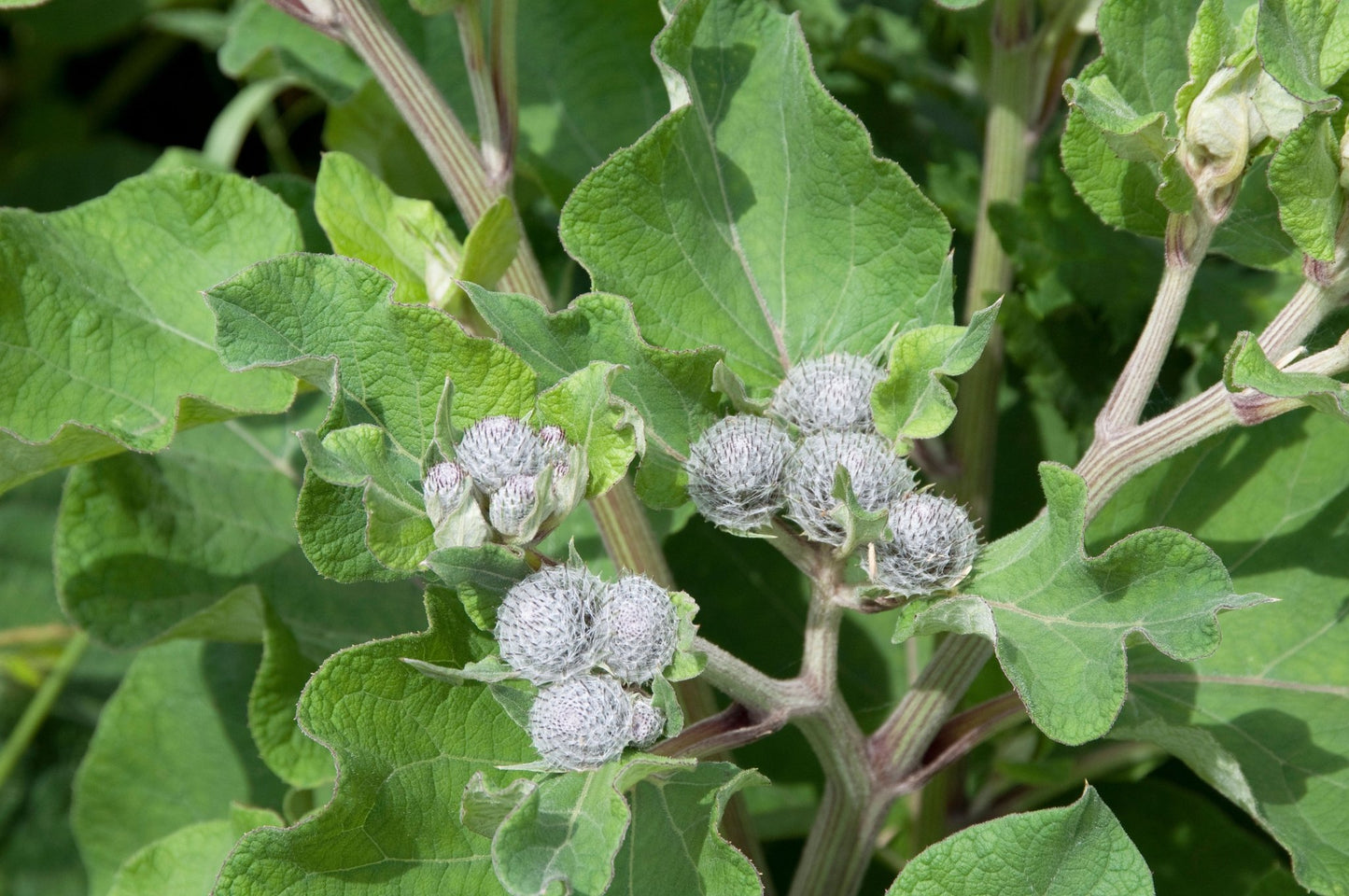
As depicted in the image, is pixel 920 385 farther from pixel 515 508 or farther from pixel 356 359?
pixel 356 359

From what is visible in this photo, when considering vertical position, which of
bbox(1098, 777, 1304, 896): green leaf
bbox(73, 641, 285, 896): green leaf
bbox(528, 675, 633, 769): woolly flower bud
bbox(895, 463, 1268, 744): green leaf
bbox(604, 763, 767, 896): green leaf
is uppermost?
bbox(528, 675, 633, 769): woolly flower bud

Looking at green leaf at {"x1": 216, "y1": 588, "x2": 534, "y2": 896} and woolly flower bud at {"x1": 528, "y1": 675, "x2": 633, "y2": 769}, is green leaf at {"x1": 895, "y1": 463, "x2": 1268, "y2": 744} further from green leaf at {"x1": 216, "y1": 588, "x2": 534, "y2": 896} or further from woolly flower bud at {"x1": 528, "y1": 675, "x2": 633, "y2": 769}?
green leaf at {"x1": 216, "y1": 588, "x2": 534, "y2": 896}

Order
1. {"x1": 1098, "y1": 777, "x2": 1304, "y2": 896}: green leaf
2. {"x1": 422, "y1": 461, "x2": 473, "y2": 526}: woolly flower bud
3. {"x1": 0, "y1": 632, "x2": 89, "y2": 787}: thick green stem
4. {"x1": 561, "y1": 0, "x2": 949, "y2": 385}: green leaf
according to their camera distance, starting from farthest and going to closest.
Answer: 1. {"x1": 0, "y1": 632, "x2": 89, "y2": 787}: thick green stem
2. {"x1": 1098, "y1": 777, "x2": 1304, "y2": 896}: green leaf
3. {"x1": 561, "y1": 0, "x2": 949, "y2": 385}: green leaf
4. {"x1": 422, "y1": 461, "x2": 473, "y2": 526}: woolly flower bud

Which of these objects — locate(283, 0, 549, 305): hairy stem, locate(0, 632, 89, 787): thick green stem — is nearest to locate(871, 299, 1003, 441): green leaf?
locate(283, 0, 549, 305): hairy stem

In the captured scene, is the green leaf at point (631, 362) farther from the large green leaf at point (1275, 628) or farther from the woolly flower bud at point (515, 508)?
the large green leaf at point (1275, 628)

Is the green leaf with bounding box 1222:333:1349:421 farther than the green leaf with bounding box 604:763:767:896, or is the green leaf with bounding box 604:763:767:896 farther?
the green leaf with bounding box 604:763:767:896

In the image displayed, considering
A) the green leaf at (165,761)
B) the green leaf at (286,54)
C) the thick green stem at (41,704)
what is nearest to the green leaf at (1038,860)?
the green leaf at (165,761)

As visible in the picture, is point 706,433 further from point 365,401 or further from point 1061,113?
point 1061,113
